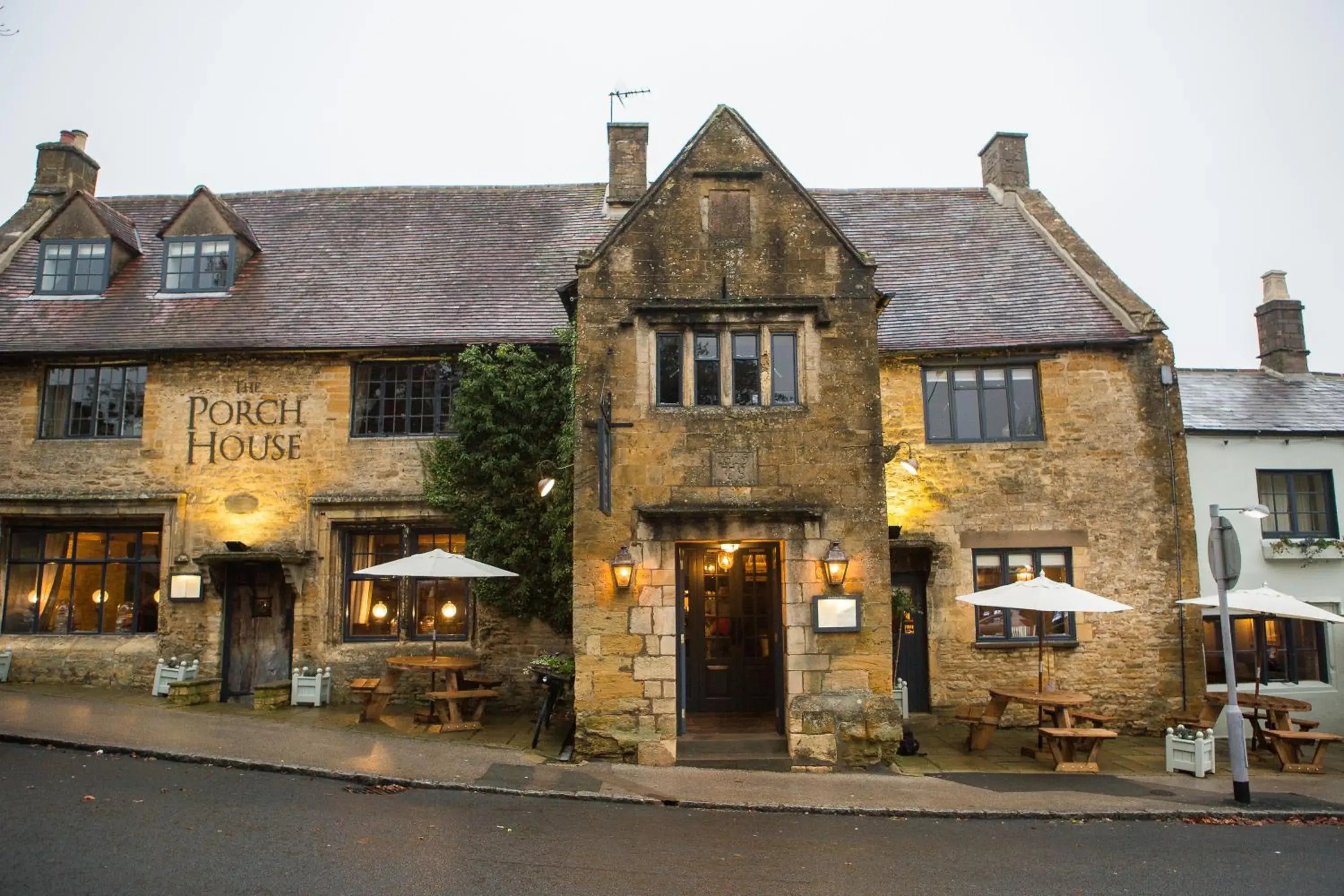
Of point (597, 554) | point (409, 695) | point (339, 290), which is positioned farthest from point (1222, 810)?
point (339, 290)

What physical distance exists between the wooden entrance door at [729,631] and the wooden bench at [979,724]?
2.71 metres

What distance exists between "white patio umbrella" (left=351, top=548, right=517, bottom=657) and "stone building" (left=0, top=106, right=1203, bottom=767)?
203 centimetres

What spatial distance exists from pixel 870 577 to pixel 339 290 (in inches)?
438

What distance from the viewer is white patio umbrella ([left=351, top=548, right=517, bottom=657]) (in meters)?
12.5

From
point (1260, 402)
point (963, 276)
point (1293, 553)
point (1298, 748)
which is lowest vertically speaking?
point (1298, 748)

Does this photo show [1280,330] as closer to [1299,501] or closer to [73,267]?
[1299,501]

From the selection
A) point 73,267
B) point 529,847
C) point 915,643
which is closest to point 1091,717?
point 915,643

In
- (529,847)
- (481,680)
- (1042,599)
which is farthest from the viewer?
(481,680)

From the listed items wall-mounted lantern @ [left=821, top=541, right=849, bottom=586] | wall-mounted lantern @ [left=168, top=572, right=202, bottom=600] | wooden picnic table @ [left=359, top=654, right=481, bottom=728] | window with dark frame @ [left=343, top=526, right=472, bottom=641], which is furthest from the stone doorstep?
wall-mounted lantern @ [left=821, top=541, right=849, bottom=586]

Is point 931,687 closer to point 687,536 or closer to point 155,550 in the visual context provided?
point 687,536

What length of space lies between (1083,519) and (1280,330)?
24.2ft

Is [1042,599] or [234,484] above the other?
[234,484]

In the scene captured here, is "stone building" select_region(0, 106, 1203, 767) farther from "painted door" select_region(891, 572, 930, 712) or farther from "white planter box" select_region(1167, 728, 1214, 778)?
"white planter box" select_region(1167, 728, 1214, 778)

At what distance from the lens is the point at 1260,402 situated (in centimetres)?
1638
